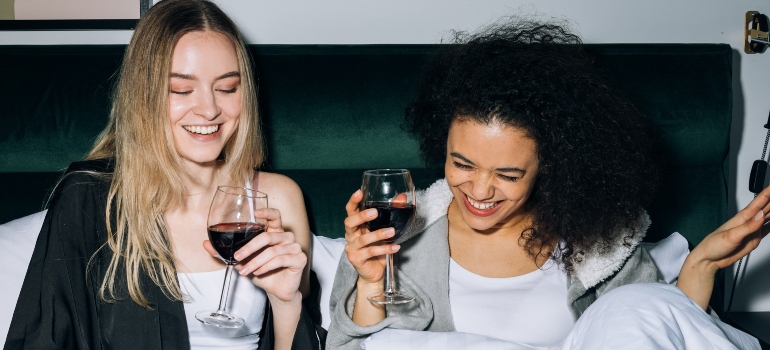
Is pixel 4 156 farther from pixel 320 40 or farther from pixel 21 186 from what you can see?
pixel 320 40

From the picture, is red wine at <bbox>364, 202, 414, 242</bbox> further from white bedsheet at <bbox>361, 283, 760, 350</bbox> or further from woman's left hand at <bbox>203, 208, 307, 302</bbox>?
white bedsheet at <bbox>361, 283, 760, 350</bbox>

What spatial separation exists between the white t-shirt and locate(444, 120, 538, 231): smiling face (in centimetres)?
22

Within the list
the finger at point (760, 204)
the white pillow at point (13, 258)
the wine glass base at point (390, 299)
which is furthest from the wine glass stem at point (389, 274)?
the white pillow at point (13, 258)

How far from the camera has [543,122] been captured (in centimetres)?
181

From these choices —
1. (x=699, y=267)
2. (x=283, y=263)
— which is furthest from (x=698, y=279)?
(x=283, y=263)

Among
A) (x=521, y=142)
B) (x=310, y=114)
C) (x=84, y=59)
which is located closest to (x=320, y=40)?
(x=310, y=114)

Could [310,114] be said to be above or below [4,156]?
above

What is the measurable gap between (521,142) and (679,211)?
91 cm

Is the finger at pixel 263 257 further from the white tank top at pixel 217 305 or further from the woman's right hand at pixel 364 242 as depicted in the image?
the white tank top at pixel 217 305

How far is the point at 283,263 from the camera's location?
167 centimetres

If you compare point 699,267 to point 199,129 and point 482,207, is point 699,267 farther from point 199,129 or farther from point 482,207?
point 199,129

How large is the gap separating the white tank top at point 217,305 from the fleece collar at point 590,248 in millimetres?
458

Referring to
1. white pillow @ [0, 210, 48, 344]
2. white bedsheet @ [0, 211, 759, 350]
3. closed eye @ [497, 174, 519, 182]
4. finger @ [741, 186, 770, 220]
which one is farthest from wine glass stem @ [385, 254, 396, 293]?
white pillow @ [0, 210, 48, 344]

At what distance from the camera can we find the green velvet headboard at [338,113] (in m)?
2.22
